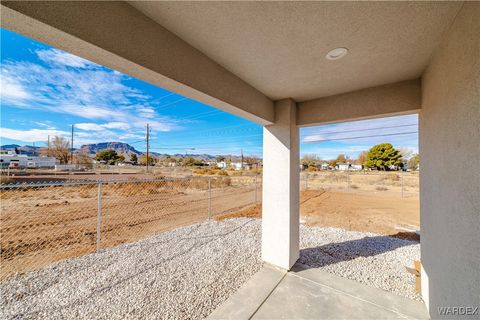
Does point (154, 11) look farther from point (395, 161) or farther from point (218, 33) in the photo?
point (395, 161)

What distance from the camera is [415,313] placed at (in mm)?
1889

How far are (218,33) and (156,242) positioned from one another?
367 cm

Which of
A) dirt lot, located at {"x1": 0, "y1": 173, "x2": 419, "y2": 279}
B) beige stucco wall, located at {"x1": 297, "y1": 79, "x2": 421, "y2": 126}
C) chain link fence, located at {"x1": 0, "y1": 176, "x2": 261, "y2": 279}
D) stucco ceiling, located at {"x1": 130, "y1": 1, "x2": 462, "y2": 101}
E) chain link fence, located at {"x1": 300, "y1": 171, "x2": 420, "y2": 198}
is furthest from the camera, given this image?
chain link fence, located at {"x1": 300, "y1": 171, "x2": 420, "y2": 198}

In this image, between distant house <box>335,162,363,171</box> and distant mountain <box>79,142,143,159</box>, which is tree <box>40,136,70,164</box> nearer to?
distant mountain <box>79,142,143,159</box>

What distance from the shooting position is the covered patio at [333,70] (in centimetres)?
105

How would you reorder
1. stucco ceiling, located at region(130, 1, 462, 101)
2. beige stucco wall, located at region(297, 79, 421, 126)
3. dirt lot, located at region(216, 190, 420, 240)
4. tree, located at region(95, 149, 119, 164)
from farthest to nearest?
tree, located at region(95, 149, 119, 164), dirt lot, located at region(216, 190, 420, 240), beige stucco wall, located at region(297, 79, 421, 126), stucco ceiling, located at region(130, 1, 462, 101)

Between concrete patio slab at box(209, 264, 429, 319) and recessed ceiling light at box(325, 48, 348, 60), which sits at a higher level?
recessed ceiling light at box(325, 48, 348, 60)

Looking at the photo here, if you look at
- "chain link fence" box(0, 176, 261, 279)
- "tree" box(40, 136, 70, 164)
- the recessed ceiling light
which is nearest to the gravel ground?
"chain link fence" box(0, 176, 261, 279)

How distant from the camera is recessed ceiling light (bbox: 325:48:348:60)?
1.55 m

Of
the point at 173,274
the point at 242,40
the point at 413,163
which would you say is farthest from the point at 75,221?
the point at 413,163

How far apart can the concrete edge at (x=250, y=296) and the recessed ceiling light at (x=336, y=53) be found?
273 centimetres

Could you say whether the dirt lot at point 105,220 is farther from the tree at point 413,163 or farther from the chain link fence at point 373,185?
the tree at point 413,163

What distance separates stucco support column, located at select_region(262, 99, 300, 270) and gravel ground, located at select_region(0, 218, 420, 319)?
43 cm

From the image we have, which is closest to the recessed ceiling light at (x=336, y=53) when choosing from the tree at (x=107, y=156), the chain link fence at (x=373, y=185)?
the chain link fence at (x=373, y=185)
